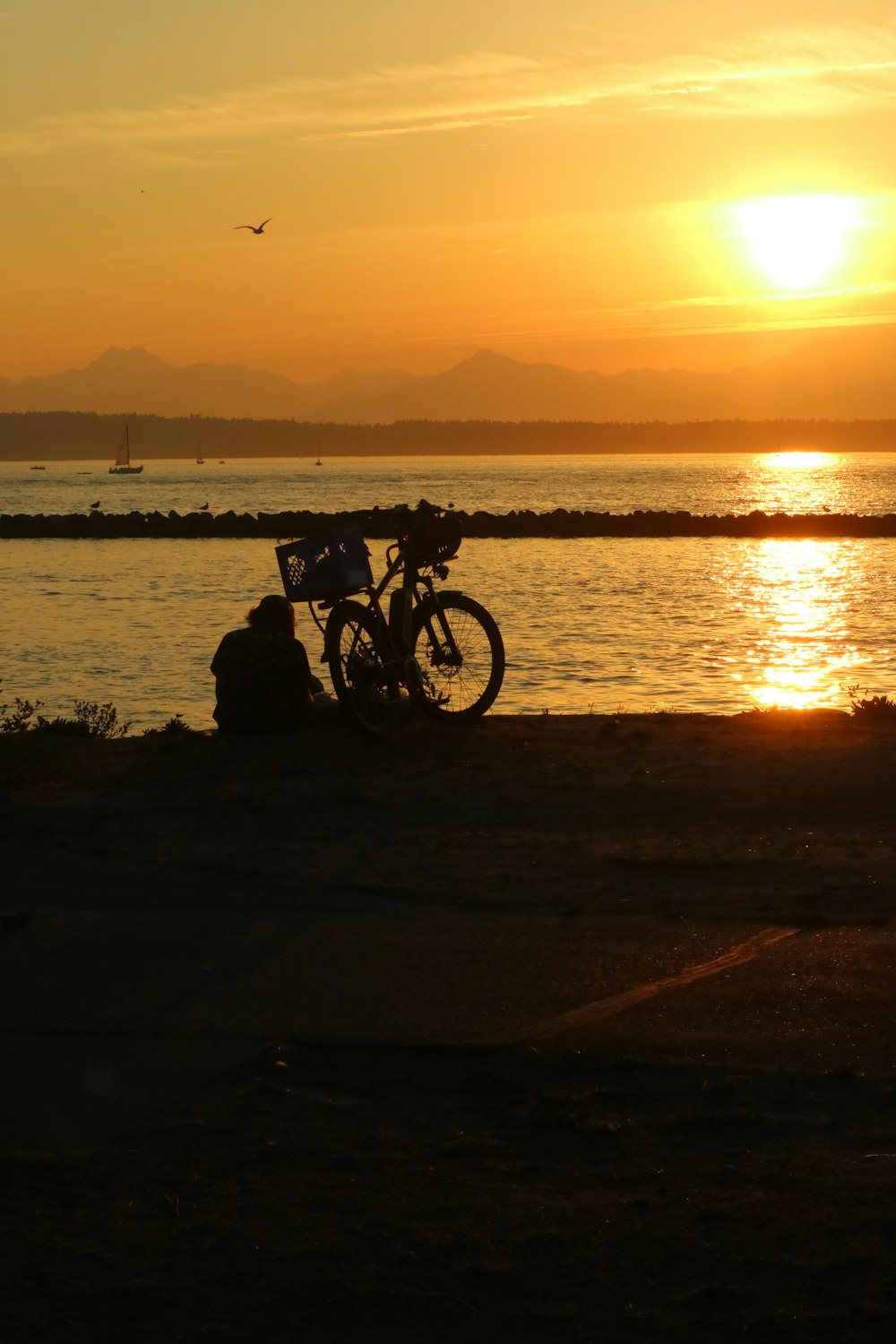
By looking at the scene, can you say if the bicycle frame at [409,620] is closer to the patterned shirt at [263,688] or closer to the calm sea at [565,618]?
the patterned shirt at [263,688]

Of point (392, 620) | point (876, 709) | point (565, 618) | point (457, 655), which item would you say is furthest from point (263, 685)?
point (565, 618)

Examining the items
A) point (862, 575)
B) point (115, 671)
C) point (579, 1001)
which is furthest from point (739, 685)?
point (862, 575)

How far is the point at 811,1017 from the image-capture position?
489 centimetres

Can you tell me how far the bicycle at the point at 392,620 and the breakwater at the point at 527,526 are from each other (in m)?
54.5

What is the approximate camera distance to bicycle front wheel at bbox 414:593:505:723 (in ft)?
34.3

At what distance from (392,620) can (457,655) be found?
491mm

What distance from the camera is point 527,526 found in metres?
67.2

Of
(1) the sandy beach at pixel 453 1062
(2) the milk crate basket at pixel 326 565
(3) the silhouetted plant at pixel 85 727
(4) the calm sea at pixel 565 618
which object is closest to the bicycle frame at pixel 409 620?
(2) the milk crate basket at pixel 326 565

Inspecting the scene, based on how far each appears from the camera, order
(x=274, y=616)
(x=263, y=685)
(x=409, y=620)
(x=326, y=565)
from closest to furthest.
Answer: (x=326, y=565), (x=409, y=620), (x=263, y=685), (x=274, y=616)

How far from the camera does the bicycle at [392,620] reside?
10188 mm

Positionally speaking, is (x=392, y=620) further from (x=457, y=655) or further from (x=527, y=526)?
(x=527, y=526)

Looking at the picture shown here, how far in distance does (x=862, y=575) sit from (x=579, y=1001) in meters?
38.1

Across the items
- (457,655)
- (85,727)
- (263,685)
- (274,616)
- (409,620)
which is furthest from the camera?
(85,727)

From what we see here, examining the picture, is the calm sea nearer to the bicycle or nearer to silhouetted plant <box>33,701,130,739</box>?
silhouetted plant <box>33,701,130,739</box>
